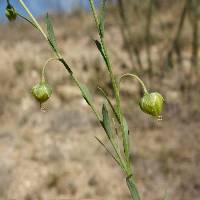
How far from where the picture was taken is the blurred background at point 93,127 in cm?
448

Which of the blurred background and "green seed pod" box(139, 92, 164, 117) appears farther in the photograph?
the blurred background

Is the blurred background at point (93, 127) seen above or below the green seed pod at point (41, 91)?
above

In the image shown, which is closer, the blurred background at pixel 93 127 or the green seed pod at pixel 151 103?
the green seed pod at pixel 151 103

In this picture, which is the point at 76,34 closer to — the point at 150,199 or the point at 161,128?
the point at 161,128

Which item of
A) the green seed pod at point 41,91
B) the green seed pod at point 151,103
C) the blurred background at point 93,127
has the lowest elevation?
the green seed pod at point 151,103

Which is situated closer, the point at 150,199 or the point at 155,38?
the point at 150,199

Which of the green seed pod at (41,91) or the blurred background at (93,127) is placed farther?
the blurred background at (93,127)

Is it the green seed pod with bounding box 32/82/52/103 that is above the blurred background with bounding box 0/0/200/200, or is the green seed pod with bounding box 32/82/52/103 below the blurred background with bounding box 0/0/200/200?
below

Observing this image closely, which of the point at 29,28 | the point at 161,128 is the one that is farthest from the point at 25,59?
the point at 161,128

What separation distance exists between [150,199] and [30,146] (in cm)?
167

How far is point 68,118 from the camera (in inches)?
243

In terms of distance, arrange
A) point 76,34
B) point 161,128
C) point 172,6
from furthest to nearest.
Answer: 1. point 172,6
2. point 76,34
3. point 161,128

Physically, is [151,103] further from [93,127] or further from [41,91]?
[93,127]

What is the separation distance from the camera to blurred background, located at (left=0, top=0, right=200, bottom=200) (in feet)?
14.7
